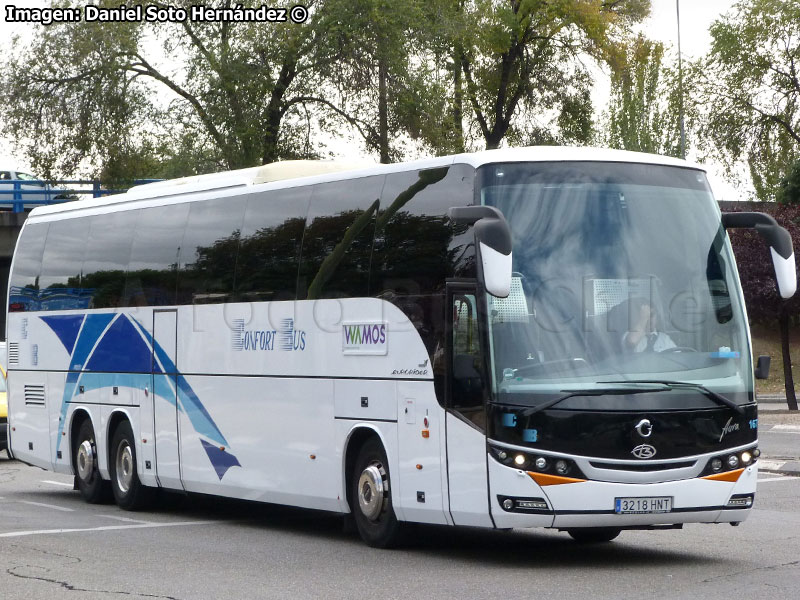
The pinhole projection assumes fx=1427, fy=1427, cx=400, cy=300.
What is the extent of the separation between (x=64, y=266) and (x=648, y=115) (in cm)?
4093

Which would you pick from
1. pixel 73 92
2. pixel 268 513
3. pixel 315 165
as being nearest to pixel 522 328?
pixel 315 165

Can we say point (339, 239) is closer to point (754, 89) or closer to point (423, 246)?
point (423, 246)

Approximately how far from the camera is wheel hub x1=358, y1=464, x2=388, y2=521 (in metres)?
12.2

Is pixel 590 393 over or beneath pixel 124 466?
over

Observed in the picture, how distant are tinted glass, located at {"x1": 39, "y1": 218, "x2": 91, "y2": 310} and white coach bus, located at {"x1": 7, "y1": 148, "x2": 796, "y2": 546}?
124 inches

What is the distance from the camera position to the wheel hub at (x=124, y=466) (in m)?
16.9

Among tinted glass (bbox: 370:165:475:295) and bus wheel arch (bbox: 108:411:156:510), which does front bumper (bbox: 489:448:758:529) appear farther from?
bus wheel arch (bbox: 108:411:156:510)

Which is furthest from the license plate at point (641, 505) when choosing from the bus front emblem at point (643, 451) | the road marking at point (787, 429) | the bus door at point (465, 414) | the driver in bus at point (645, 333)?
the road marking at point (787, 429)

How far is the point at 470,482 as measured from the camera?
35.8 ft

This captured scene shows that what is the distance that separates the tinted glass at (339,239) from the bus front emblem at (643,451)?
301cm

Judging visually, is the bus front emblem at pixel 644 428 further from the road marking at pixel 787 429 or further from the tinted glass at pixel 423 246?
the road marking at pixel 787 429

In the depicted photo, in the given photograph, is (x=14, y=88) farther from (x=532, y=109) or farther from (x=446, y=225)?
(x=446, y=225)

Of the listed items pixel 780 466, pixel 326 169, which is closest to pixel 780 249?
pixel 326 169

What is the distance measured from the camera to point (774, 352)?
170 ft
